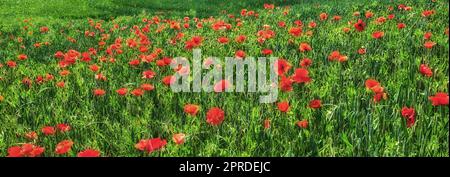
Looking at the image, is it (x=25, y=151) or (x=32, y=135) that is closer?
(x=25, y=151)

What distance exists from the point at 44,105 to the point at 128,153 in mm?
1340

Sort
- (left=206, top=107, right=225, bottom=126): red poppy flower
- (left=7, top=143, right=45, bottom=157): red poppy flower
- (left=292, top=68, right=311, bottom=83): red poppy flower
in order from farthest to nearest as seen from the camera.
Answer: (left=292, top=68, right=311, bottom=83): red poppy flower, (left=206, top=107, right=225, bottom=126): red poppy flower, (left=7, top=143, right=45, bottom=157): red poppy flower

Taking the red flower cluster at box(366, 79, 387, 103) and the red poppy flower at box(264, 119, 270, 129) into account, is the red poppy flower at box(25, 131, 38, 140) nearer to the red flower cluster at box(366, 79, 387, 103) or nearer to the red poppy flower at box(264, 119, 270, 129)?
the red poppy flower at box(264, 119, 270, 129)

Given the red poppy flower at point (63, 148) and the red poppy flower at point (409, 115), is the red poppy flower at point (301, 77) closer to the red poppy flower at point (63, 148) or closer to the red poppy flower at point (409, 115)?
the red poppy flower at point (409, 115)

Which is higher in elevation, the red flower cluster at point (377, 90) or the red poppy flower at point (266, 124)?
the red flower cluster at point (377, 90)

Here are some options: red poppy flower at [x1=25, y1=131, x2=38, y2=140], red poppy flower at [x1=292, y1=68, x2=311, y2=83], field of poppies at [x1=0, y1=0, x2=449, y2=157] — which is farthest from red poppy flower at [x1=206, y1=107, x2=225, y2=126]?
red poppy flower at [x1=25, y1=131, x2=38, y2=140]

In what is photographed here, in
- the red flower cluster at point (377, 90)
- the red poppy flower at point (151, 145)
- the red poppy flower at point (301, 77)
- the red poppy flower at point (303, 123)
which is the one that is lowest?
the red poppy flower at point (151, 145)

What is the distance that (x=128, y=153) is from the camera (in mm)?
2977

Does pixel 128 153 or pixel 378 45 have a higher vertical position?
pixel 378 45

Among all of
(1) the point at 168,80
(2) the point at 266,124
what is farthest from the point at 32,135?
(2) the point at 266,124

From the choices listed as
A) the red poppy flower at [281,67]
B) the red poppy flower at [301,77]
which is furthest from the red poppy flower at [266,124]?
the red poppy flower at [281,67]

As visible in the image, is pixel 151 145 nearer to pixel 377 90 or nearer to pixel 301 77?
pixel 301 77
